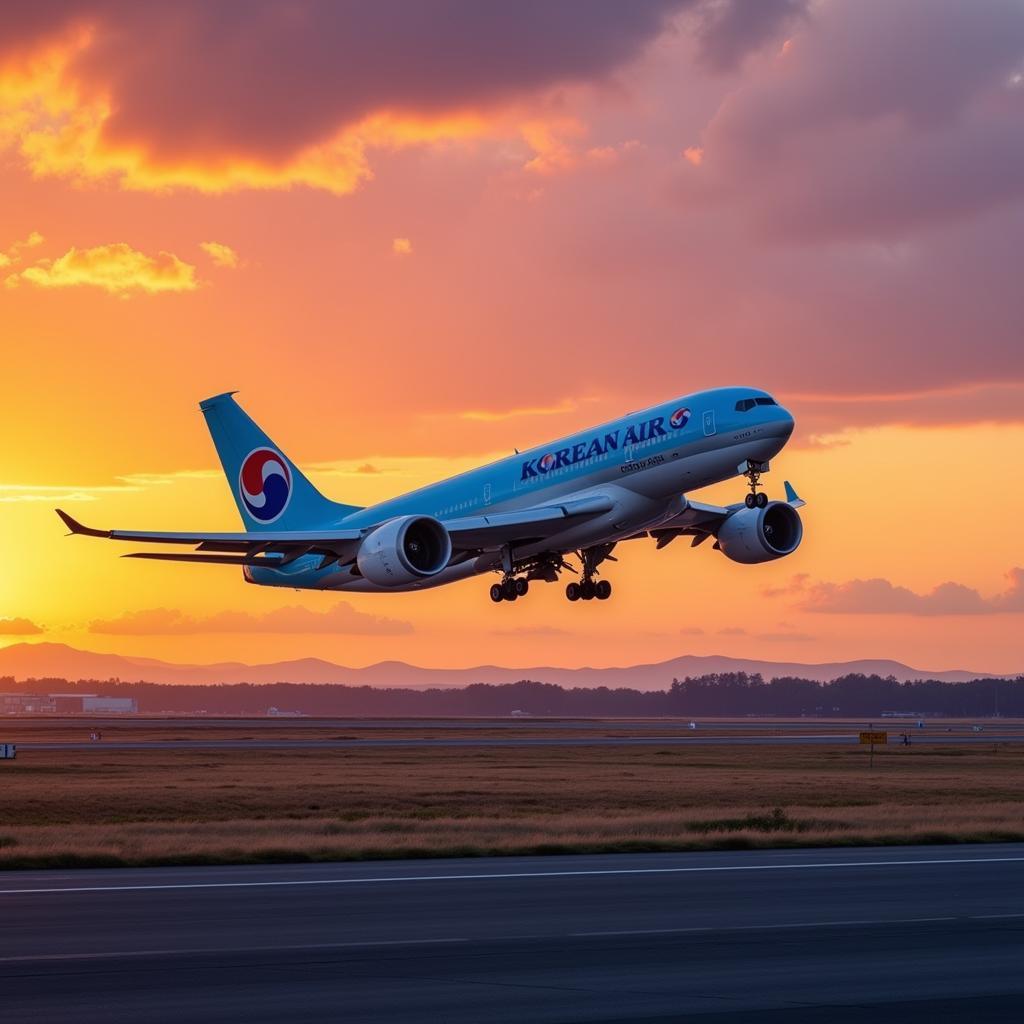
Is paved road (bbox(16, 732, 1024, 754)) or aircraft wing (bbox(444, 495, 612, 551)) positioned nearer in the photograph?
aircraft wing (bbox(444, 495, 612, 551))

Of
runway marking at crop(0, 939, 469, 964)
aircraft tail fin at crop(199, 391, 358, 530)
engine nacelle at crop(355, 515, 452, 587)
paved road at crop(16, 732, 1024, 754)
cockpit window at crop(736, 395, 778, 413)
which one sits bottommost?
runway marking at crop(0, 939, 469, 964)

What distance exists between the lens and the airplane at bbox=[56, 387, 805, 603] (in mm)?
58875

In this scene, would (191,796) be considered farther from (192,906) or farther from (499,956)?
(499,956)

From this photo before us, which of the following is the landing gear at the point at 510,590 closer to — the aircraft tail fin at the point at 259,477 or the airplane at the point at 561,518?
the airplane at the point at 561,518

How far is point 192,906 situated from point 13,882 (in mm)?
5852

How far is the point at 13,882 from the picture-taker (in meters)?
29.8

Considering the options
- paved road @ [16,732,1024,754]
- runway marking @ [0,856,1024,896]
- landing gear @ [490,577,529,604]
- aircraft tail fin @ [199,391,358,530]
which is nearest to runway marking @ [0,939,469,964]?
runway marking @ [0,856,1024,896]

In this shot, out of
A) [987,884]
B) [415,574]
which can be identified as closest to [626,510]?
[415,574]

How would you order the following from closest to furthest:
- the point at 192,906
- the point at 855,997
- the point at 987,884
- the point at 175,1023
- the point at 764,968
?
the point at 175,1023 → the point at 855,997 → the point at 764,968 → the point at 192,906 → the point at 987,884

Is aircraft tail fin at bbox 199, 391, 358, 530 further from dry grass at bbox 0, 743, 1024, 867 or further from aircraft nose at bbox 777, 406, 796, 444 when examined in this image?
aircraft nose at bbox 777, 406, 796, 444

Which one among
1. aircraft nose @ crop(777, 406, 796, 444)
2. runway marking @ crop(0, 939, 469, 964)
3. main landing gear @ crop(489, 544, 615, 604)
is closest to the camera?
runway marking @ crop(0, 939, 469, 964)

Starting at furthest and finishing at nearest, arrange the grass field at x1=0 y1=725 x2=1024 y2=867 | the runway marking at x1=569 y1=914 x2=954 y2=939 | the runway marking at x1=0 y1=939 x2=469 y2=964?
1. the grass field at x1=0 y1=725 x2=1024 y2=867
2. the runway marking at x1=569 y1=914 x2=954 y2=939
3. the runway marking at x1=0 y1=939 x2=469 y2=964

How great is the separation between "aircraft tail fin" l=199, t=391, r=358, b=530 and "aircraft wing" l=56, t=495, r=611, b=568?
8.26 m

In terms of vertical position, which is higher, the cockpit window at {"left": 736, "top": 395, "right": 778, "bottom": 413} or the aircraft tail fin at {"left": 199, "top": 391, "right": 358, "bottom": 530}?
the aircraft tail fin at {"left": 199, "top": 391, "right": 358, "bottom": 530}
